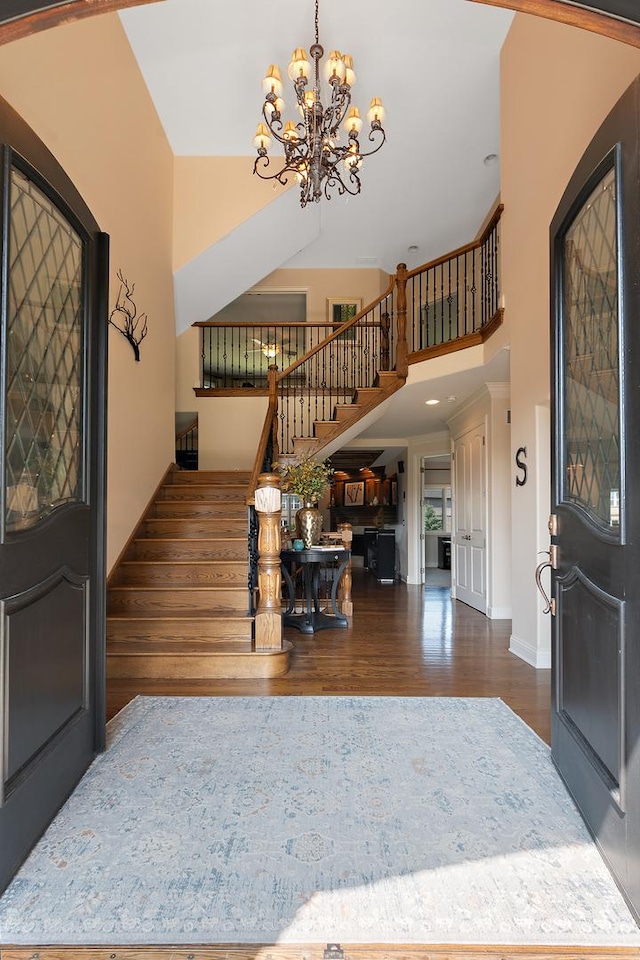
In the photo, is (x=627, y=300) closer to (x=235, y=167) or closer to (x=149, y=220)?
(x=149, y=220)

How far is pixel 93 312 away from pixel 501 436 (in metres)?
4.75

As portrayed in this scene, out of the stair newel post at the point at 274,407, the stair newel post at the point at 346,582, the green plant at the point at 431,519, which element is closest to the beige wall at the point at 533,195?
the stair newel post at the point at 346,582

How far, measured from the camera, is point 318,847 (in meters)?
1.83

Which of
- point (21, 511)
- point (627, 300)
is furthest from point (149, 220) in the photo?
point (627, 300)

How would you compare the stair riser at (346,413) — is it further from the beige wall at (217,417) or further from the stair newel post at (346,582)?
the beige wall at (217,417)

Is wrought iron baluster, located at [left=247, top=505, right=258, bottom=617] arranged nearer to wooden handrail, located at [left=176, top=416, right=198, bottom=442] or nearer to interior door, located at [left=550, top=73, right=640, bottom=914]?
interior door, located at [left=550, top=73, right=640, bottom=914]

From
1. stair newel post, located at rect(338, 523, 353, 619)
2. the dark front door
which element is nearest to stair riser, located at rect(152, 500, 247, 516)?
stair newel post, located at rect(338, 523, 353, 619)

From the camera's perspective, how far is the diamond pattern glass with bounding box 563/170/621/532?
1.80m

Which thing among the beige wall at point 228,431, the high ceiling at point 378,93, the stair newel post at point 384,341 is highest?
the high ceiling at point 378,93

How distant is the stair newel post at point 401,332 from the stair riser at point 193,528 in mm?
2562

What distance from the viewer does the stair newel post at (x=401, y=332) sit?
19.7ft

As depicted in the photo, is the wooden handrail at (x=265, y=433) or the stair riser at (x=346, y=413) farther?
the stair riser at (x=346, y=413)

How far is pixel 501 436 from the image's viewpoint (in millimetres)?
5988


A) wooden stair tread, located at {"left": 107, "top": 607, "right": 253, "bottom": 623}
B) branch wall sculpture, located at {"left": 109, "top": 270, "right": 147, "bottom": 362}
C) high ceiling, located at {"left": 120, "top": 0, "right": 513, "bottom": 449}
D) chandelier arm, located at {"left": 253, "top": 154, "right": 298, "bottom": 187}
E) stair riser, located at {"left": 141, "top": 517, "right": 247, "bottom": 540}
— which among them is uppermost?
high ceiling, located at {"left": 120, "top": 0, "right": 513, "bottom": 449}
